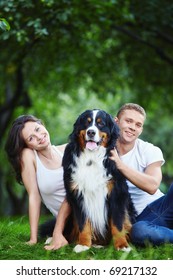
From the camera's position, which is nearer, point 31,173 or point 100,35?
point 31,173

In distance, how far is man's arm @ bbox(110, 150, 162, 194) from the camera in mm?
4625

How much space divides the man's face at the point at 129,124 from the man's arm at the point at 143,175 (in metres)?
0.33

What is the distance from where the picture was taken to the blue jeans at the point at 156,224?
4832 mm

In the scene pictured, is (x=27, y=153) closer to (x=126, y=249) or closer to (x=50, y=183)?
(x=50, y=183)

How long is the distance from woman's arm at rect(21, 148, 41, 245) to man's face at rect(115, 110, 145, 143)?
0.93 m

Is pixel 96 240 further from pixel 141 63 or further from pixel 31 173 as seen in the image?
pixel 141 63

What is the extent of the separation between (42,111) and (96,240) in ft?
41.6

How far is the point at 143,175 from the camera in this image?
474cm

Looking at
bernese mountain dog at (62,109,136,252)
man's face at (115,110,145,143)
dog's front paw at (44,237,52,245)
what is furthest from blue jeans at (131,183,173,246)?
dog's front paw at (44,237,52,245)

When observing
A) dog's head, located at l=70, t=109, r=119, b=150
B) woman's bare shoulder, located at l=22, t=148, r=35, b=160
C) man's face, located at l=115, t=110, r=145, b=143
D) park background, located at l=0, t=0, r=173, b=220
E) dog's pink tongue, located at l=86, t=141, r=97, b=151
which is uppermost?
dog's head, located at l=70, t=109, r=119, b=150

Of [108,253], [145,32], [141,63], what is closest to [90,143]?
[108,253]

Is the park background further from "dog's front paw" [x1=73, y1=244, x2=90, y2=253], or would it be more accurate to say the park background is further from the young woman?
"dog's front paw" [x1=73, y1=244, x2=90, y2=253]

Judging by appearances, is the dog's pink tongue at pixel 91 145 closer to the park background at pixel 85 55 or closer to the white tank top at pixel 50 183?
the white tank top at pixel 50 183

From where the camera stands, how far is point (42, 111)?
1733 centimetres
